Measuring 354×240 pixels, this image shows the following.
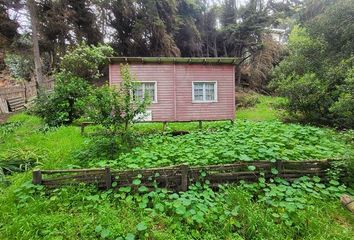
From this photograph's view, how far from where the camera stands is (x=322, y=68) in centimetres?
983

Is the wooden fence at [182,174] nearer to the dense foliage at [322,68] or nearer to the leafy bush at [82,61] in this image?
the dense foliage at [322,68]

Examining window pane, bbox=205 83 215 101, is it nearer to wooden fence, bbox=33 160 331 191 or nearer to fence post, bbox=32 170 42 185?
wooden fence, bbox=33 160 331 191

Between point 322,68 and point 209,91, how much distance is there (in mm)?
5048

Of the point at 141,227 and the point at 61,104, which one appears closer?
the point at 141,227

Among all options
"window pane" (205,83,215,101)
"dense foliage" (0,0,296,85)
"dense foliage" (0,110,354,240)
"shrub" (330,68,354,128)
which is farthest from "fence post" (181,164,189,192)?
"dense foliage" (0,0,296,85)

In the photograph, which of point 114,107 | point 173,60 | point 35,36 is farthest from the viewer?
point 35,36

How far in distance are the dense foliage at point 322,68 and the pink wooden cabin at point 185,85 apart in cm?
271

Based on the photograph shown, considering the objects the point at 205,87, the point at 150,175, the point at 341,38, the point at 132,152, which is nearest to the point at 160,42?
the point at 205,87

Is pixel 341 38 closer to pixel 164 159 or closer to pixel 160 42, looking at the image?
pixel 164 159

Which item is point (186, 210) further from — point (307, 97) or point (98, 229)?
point (307, 97)

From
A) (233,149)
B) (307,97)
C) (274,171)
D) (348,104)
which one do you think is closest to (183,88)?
(307,97)

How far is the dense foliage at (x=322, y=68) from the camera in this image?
8.73 meters

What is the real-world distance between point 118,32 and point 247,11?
10.8 m

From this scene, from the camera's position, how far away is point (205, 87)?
39.0 feet
